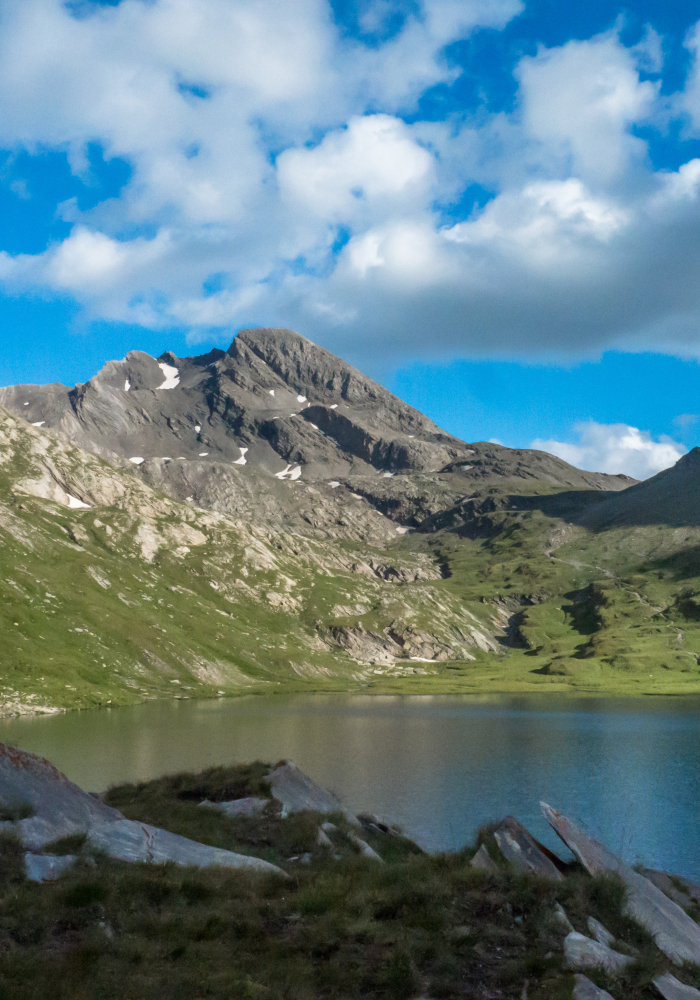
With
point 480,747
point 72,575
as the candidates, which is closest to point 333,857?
point 480,747

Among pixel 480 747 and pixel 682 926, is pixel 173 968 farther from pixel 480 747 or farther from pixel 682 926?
pixel 480 747

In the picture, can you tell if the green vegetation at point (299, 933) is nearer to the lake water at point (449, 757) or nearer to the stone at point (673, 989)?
the stone at point (673, 989)

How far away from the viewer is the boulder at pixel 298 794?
27.8m

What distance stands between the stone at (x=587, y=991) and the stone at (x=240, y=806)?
1521 centimetres

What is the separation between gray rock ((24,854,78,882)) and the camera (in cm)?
1493

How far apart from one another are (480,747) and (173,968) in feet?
252

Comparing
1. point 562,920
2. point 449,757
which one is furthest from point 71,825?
point 449,757

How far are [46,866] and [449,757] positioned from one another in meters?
64.9

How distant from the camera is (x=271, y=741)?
86812 mm

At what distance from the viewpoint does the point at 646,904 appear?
60.8 ft

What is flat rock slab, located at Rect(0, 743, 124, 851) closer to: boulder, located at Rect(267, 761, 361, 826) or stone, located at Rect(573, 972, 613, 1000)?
boulder, located at Rect(267, 761, 361, 826)

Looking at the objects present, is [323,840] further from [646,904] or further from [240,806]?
[646,904]

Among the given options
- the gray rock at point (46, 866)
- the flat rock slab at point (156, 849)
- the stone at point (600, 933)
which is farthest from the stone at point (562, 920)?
the gray rock at point (46, 866)

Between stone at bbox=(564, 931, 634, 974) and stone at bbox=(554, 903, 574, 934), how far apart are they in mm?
229
